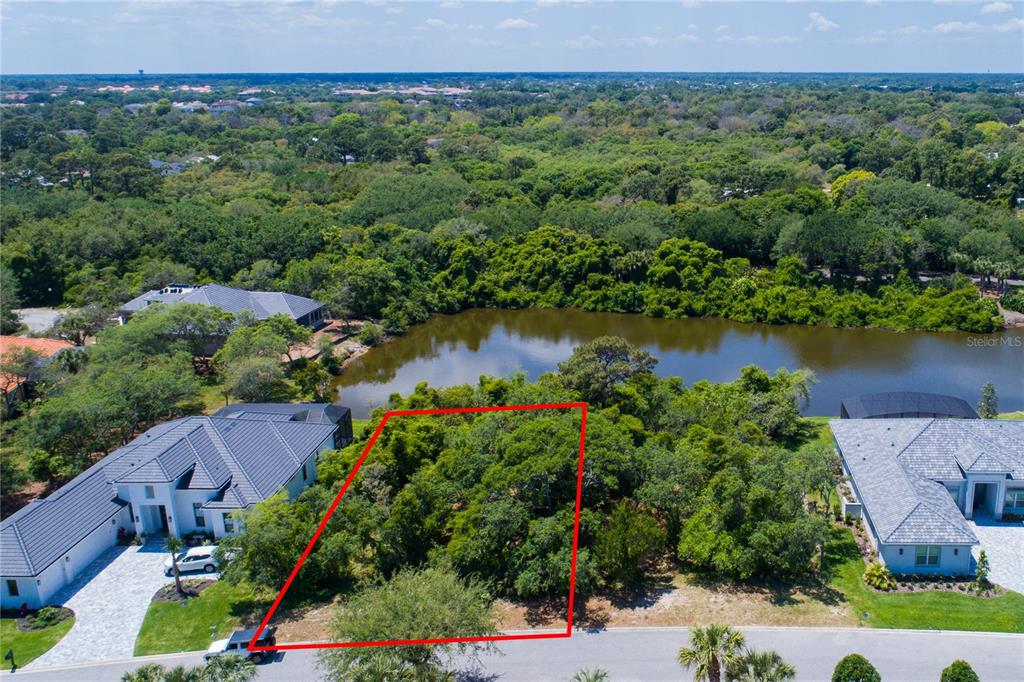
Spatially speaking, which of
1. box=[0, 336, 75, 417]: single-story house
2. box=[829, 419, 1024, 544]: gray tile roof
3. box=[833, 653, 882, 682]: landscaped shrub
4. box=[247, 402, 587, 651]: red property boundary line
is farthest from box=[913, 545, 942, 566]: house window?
box=[0, 336, 75, 417]: single-story house

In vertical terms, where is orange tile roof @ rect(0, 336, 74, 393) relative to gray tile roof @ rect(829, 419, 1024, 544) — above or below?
above

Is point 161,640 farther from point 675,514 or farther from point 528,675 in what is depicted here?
point 675,514

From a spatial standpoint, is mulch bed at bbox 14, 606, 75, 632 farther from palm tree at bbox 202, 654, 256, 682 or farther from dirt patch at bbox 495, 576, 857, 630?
dirt patch at bbox 495, 576, 857, 630

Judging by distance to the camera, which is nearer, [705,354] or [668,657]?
[668,657]

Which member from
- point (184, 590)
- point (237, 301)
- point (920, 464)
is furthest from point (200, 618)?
point (237, 301)

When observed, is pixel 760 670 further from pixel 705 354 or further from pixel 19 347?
pixel 19 347

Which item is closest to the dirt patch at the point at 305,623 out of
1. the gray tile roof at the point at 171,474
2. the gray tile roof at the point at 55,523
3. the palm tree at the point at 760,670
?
the gray tile roof at the point at 171,474
